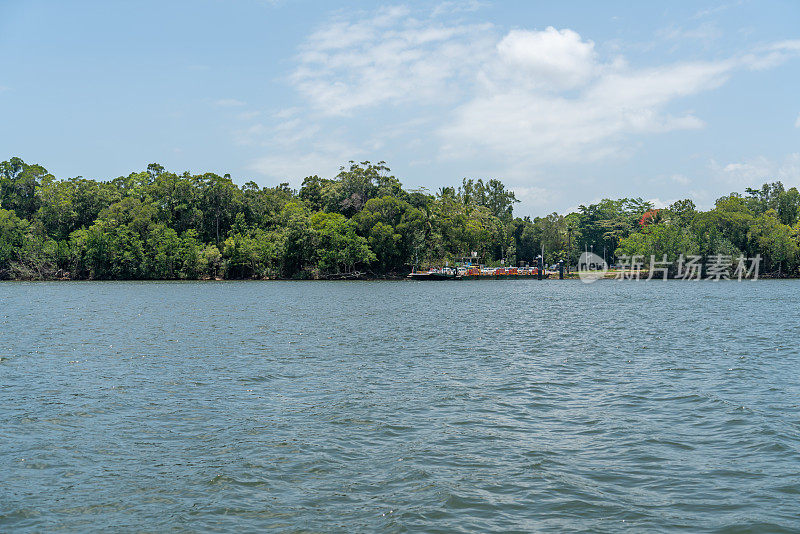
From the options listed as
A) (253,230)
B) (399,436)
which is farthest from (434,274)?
(399,436)

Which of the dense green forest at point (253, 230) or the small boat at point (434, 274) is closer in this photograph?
the dense green forest at point (253, 230)

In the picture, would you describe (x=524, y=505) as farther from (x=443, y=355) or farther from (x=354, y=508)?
(x=443, y=355)

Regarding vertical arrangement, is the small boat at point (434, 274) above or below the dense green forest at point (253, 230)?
below

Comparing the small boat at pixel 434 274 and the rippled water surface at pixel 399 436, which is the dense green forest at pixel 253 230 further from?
the rippled water surface at pixel 399 436

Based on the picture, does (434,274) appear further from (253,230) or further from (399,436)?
(399,436)

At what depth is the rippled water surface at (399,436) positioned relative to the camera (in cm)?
978

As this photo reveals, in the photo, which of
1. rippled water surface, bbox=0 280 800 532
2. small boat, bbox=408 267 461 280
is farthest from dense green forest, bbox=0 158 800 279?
rippled water surface, bbox=0 280 800 532

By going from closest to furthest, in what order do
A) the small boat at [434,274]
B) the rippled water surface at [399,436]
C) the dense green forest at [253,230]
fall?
the rippled water surface at [399,436] → the dense green forest at [253,230] → the small boat at [434,274]

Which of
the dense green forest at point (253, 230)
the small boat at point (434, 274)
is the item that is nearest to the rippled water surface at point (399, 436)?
the dense green forest at point (253, 230)

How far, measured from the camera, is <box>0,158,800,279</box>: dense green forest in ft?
379

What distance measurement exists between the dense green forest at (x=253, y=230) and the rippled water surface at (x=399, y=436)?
89.4 meters

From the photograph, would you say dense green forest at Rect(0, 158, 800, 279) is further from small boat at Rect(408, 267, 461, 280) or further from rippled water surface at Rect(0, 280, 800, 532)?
rippled water surface at Rect(0, 280, 800, 532)

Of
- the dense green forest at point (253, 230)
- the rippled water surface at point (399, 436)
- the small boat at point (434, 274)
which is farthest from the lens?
the small boat at point (434, 274)

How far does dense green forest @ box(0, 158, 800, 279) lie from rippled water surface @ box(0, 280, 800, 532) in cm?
8939
